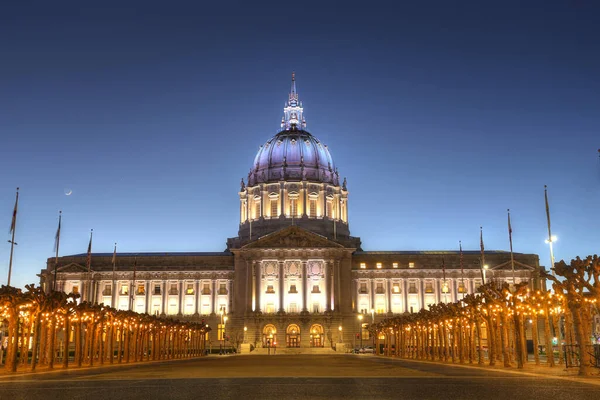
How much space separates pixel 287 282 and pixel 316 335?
12286mm

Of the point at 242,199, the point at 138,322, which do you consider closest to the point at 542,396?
the point at 138,322

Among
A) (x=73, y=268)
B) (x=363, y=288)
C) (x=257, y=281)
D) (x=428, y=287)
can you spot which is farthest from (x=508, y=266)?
(x=73, y=268)

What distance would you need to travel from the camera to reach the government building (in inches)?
5349

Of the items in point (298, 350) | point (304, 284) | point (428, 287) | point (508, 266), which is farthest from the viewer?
point (428, 287)

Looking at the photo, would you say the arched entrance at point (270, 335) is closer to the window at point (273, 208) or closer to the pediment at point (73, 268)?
the window at point (273, 208)

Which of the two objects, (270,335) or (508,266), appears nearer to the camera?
(270,335)

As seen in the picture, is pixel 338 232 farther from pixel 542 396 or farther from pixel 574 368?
pixel 542 396

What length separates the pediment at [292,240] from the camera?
13975 cm

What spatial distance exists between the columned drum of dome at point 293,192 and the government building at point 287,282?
93cm

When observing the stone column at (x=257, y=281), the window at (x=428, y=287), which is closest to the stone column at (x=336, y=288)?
the stone column at (x=257, y=281)

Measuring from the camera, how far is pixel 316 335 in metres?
136

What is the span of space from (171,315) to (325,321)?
32.4m

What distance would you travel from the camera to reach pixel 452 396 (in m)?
23.9

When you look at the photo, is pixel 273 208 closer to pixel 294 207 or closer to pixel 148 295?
pixel 294 207
